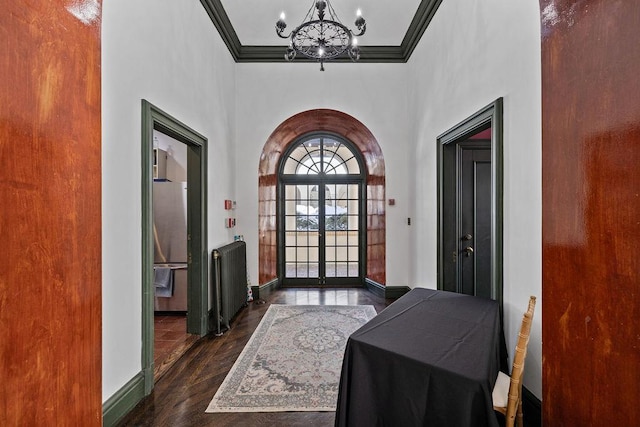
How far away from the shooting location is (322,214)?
520 centimetres

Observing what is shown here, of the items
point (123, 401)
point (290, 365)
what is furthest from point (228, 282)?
point (123, 401)

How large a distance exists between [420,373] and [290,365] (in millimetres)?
1522

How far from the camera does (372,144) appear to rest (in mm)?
4590

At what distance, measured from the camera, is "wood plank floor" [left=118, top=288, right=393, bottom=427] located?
1866mm

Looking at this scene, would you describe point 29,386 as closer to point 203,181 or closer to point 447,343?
point 447,343

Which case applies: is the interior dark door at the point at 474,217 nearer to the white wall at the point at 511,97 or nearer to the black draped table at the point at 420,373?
the white wall at the point at 511,97

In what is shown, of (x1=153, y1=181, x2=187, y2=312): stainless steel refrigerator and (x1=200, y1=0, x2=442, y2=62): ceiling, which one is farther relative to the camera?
(x1=153, y1=181, x2=187, y2=312): stainless steel refrigerator

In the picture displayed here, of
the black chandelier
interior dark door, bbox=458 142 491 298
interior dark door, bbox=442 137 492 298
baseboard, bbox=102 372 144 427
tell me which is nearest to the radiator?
baseboard, bbox=102 372 144 427

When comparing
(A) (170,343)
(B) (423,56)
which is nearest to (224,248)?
(A) (170,343)

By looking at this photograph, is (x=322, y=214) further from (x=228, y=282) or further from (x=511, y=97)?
(x=511, y=97)

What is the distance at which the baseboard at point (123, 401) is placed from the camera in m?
1.75

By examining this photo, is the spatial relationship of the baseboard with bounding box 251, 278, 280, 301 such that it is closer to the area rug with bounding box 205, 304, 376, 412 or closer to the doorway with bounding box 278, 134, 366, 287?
the doorway with bounding box 278, 134, 366, 287

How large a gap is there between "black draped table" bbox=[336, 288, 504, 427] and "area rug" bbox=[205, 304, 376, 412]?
71 cm

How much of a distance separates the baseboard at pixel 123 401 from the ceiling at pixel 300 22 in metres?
3.62
